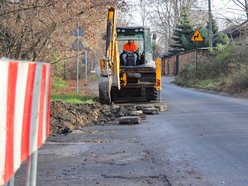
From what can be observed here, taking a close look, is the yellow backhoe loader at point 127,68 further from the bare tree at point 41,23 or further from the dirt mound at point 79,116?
the dirt mound at point 79,116

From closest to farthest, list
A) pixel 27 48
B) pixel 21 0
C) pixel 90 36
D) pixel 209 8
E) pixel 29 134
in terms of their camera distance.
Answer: pixel 29 134 < pixel 21 0 < pixel 27 48 < pixel 90 36 < pixel 209 8

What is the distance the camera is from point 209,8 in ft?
126

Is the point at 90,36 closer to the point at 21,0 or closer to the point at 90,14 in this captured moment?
the point at 90,14

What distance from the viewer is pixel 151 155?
26.9 ft

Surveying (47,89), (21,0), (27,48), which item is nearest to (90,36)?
(27,48)

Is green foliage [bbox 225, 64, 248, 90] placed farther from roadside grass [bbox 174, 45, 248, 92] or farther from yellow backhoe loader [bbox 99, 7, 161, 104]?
yellow backhoe loader [bbox 99, 7, 161, 104]

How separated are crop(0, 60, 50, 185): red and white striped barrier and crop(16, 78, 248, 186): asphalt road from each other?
2.02 m

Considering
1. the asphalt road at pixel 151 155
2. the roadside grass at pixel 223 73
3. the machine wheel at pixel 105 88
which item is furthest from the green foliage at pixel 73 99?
the roadside grass at pixel 223 73

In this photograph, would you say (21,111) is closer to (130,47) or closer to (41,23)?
(41,23)

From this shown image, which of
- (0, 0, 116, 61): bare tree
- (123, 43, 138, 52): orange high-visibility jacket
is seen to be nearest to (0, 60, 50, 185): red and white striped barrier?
(0, 0, 116, 61): bare tree

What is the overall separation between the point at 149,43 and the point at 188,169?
549 inches

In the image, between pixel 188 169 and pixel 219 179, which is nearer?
pixel 219 179

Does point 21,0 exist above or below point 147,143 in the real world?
Result: above

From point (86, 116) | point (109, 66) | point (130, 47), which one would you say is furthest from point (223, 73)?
point (86, 116)
